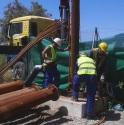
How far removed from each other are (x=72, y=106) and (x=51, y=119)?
0.62m

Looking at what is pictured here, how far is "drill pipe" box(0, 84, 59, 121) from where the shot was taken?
5.80 metres

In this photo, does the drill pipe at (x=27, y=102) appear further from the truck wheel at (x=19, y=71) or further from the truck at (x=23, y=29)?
the truck at (x=23, y=29)

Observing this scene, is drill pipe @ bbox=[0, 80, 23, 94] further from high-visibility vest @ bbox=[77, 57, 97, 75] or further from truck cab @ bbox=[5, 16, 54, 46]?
truck cab @ bbox=[5, 16, 54, 46]

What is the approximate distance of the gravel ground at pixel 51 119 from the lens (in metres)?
6.70

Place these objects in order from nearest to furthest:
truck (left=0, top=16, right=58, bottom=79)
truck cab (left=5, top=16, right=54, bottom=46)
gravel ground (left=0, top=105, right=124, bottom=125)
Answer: gravel ground (left=0, top=105, right=124, bottom=125)
truck (left=0, top=16, right=58, bottom=79)
truck cab (left=5, top=16, right=54, bottom=46)

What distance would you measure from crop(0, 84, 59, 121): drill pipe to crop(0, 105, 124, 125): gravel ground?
53 centimetres

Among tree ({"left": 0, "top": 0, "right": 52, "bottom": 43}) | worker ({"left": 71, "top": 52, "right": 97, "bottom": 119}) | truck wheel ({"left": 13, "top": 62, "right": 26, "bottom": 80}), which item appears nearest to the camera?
worker ({"left": 71, "top": 52, "right": 97, "bottom": 119})

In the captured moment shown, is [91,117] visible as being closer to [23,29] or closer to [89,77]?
[89,77]

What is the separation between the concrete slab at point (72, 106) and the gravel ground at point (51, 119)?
121mm

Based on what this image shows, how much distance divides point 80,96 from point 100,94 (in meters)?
0.56

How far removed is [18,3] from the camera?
46312 mm

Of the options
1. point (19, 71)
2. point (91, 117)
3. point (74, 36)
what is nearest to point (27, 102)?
point (91, 117)

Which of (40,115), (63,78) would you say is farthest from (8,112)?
(63,78)

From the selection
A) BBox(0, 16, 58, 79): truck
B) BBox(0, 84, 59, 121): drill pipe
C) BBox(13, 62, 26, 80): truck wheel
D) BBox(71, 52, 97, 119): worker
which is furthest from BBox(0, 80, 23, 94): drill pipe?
BBox(0, 16, 58, 79): truck
